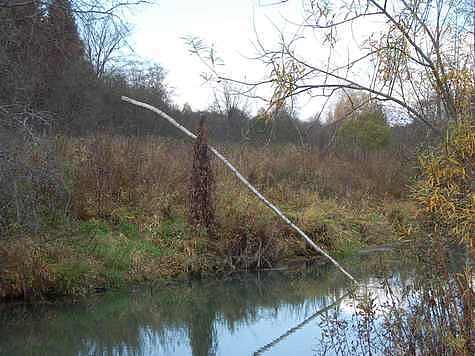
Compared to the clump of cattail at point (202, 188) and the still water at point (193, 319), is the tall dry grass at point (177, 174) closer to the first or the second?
the clump of cattail at point (202, 188)

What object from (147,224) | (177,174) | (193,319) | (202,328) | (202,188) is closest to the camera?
(202,328)

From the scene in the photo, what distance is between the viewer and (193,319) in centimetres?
840

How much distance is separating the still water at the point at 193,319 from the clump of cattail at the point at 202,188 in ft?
4.06

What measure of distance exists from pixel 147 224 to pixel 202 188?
1.51 metres

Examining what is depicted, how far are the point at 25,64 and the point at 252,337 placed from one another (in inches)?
193

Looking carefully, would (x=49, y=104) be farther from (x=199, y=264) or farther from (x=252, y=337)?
(x=252, y=337)

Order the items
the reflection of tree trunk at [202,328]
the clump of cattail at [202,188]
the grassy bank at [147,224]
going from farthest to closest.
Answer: the clump of cattail at [202,188] < the grassy bank at [147,224] < the reflection of tree trunk at [202,328]

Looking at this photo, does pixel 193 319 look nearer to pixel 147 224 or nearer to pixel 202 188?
pixel 202 188

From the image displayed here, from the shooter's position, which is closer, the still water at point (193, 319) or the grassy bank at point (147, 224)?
the still water at point (193, 319)

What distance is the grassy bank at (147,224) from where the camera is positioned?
8.93 metres

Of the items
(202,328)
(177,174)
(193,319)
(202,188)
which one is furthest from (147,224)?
(202,328)

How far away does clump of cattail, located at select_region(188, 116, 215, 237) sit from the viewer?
10.5 m

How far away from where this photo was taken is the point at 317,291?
973cm

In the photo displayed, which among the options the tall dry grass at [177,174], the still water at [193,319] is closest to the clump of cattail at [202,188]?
the tall dry grass at [177,174]
